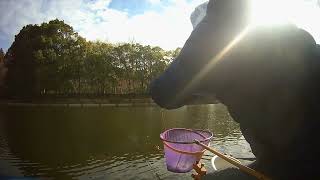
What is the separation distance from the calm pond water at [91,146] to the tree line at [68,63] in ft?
84.2

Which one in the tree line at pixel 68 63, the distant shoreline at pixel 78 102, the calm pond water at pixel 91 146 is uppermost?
the tree line at pixel 68 63

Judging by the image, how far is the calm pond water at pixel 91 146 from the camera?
23.2 metres

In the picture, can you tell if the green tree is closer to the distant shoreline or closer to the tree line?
the tree line

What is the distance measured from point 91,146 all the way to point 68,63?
45857 millimetres

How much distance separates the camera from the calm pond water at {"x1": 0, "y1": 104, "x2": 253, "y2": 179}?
23234 mm

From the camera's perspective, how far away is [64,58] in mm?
73188

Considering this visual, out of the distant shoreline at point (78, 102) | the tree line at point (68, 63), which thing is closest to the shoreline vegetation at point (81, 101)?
the distant shoreline at point (78, 102)

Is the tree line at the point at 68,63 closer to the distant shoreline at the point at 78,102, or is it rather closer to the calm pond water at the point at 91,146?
the distant shoreline at the point at 78,102

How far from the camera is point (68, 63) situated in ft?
242

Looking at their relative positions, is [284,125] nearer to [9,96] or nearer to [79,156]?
[79,156]

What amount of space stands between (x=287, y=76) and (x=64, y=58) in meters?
74.5

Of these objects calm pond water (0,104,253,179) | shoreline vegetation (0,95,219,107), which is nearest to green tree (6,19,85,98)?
shoreline vegetation (0,95,219,107)

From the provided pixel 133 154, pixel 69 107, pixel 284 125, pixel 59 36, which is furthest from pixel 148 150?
pixel 59 36

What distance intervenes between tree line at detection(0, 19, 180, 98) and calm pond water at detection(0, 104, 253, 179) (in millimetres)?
25667
